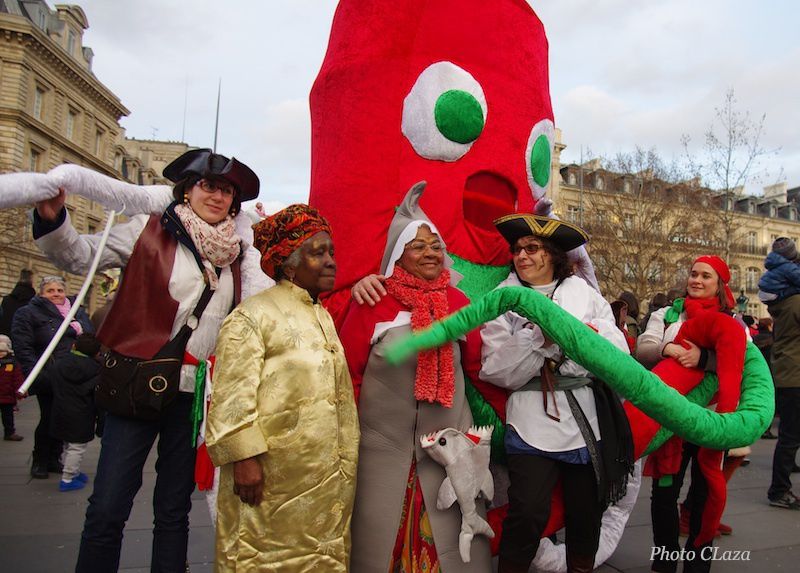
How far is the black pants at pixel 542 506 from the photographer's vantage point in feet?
8.57

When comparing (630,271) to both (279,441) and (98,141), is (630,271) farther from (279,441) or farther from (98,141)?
(98,141)

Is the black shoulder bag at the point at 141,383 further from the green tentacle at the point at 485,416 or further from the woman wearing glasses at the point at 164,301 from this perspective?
the green tentacle at the point at 485,416

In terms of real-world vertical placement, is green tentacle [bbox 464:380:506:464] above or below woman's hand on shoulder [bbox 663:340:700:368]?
below

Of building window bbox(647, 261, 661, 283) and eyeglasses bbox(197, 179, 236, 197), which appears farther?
building window bbox(647, 261, 661, 283)

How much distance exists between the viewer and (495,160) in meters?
3.62

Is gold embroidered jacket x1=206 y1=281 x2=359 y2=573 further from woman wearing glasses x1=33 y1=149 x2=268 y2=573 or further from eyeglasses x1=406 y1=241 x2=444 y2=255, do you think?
eyeglasses x1=406 y1=241 x2=444 y2=255

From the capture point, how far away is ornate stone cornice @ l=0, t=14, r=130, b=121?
2962 cm

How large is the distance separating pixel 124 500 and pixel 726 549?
354 centimetres

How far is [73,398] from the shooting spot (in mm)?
5434

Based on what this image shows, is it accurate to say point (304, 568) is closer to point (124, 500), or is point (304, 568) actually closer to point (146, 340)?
point (124, 500)

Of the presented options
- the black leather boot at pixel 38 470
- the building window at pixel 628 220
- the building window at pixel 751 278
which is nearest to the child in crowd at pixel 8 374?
the black leather boot at pixel 38 470

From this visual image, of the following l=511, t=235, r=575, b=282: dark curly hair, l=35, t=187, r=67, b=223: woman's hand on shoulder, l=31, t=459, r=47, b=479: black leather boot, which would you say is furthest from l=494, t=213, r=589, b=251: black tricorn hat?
l=31, t=459, r=47, b=479: black leather boot

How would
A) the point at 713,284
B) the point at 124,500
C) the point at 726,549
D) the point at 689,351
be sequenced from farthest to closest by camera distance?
1. the point at 726,549
2. the point at 713,284
3. the point at 689,351
4. the point at 124,500

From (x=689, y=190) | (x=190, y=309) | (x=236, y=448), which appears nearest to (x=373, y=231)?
(x=190, y=309)
